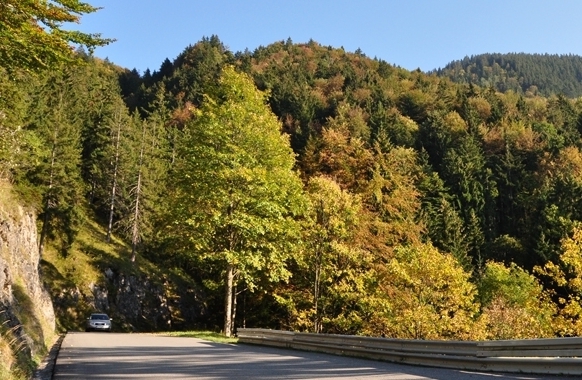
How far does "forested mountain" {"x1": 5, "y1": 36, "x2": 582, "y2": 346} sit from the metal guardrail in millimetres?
8948

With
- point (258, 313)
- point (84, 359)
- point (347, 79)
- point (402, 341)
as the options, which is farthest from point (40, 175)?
point (347, 79)

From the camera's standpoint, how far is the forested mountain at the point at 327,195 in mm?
23609

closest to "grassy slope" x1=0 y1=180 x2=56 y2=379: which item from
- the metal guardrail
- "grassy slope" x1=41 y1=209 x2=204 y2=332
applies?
the metal guardrail

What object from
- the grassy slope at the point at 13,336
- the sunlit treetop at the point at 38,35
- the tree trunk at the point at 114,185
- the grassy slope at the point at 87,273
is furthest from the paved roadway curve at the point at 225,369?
the tree trunk at the point at 114,185

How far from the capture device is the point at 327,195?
27.1 m

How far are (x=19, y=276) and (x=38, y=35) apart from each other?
11.4m

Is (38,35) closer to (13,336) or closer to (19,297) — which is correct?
(13,336)

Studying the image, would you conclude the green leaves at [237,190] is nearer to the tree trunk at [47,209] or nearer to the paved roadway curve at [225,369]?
the paved roadway curve at [225,369]

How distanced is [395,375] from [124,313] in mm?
38499

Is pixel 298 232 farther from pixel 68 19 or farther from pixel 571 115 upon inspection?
pixel 571 115

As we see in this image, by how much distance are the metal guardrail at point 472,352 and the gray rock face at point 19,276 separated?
7784mm

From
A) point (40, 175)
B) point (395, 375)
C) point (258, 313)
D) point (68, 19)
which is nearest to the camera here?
point (395, 375)

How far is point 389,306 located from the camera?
84.7 ft

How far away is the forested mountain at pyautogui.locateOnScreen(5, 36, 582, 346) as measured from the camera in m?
23.6
